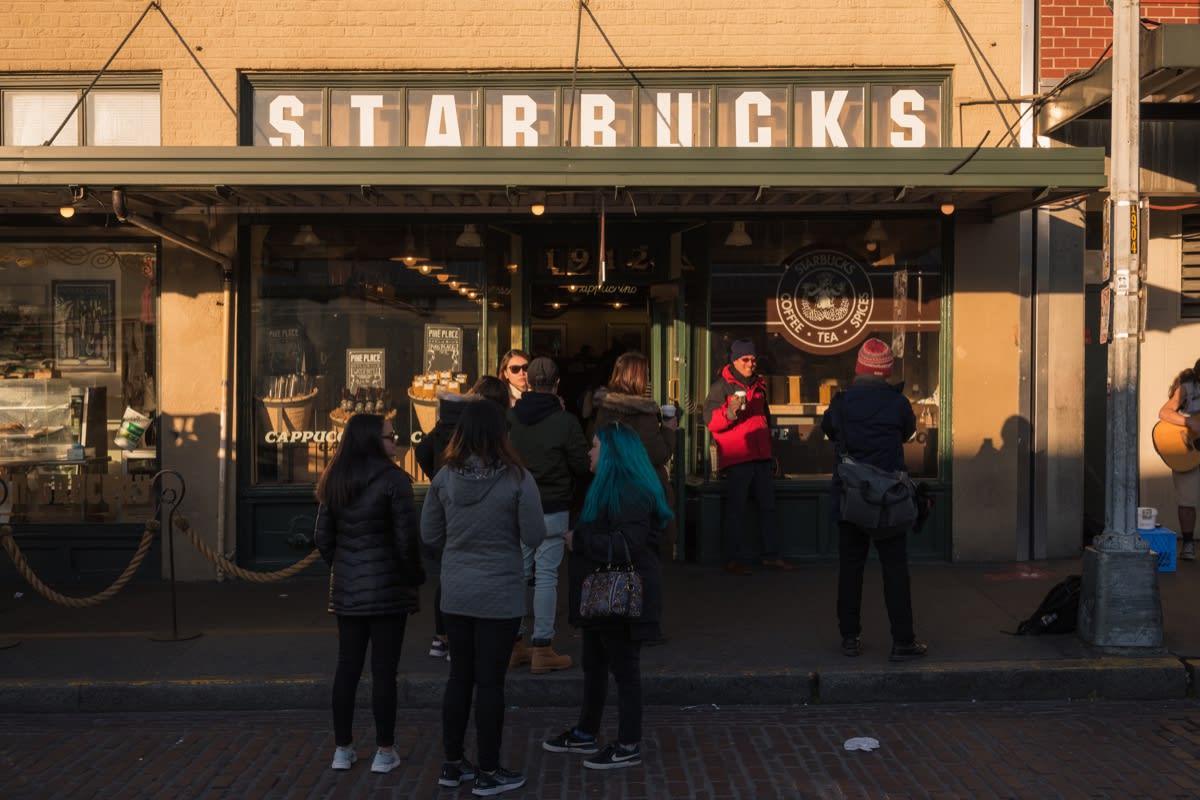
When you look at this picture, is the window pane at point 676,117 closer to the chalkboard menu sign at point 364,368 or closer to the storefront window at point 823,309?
the storefront window at point 823,309

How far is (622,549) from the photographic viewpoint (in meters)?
5.65

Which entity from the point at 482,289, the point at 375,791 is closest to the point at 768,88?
the point at 482,289

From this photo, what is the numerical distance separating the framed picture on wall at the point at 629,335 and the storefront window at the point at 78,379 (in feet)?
15.2

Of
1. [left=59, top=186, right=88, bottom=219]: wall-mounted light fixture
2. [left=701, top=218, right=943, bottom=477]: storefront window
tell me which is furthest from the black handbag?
[left=59, top=186, right=88, bottom=219]: wall-mounted light fixture

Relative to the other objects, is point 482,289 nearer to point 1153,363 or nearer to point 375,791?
point 375,791

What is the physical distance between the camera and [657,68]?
991cm

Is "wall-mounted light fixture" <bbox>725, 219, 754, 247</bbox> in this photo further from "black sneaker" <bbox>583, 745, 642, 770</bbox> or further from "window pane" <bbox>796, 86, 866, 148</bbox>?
"black sneaker" <bbox>583, 745, 642, 770</bbox>

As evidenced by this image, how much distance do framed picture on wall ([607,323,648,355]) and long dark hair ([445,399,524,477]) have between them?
6.52 m

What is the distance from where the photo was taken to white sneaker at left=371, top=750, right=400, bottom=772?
580 centimetres

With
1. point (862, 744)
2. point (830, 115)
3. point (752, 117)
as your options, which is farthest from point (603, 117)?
point (862, 744)

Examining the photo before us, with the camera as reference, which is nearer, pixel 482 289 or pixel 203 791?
pixel 203 791

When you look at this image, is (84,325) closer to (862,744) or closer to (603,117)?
(603,117)

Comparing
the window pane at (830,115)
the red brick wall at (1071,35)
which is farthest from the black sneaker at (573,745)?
the red brick wall at (1071,35)

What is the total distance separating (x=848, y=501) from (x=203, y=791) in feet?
13.1
